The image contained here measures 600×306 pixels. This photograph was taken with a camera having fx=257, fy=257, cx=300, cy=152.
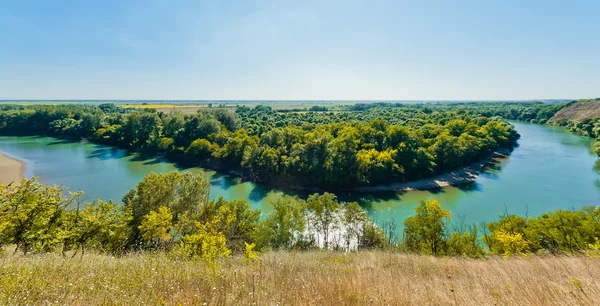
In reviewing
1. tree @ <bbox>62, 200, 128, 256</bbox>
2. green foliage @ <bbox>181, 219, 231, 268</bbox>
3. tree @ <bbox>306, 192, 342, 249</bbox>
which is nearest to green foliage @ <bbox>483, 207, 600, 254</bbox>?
tree @ <bbox>306, 192, 342, 249</bbox>

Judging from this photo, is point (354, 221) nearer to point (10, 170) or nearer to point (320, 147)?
point (320, 147)

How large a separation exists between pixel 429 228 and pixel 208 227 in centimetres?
1312

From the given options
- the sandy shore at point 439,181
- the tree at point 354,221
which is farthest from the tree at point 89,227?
the sandy shore at point 439,181

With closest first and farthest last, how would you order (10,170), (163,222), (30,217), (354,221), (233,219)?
(30,217) < (163,222) < (233,219) < (354,221) < (10,170)

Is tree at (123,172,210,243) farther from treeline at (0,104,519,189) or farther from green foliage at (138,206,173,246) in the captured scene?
treeline at (0,104,519,189)

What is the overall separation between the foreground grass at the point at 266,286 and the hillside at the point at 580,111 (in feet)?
368

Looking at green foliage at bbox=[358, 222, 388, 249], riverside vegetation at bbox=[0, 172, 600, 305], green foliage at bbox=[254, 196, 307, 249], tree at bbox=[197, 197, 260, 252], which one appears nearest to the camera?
riverside vegetation at bbox=[0, 172, 600, 305]

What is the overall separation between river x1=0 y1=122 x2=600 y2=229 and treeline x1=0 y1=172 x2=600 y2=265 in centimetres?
695

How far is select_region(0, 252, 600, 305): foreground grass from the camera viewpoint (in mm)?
3875

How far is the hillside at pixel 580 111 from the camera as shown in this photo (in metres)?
82.1

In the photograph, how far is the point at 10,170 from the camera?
3650 centimetres

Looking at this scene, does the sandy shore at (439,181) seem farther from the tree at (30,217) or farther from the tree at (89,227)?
the tree at (30,217)

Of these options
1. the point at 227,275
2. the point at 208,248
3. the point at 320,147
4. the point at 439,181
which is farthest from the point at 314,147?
the point at 227,275

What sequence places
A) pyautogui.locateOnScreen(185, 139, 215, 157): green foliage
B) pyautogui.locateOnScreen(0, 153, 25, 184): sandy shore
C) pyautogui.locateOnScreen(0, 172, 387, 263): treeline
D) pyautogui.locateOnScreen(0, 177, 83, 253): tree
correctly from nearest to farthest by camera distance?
pyautogui.locateOnScreen(0, 177, 83, 253): tree
pyautogui.locateOnScreen(0, 172, 387, 263): treeline
pyautogui.locateOnScreen(0, 153, 25, 184): sandy shore
pyautogui.locateOnScreen(185, 139, 215, 157): green foliage
